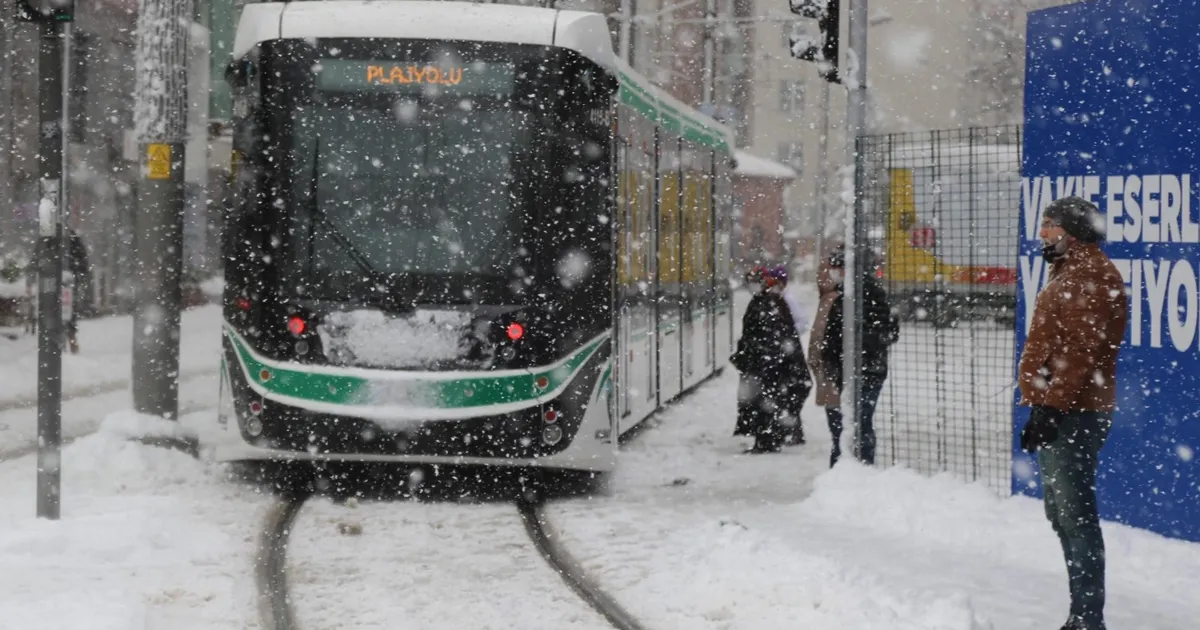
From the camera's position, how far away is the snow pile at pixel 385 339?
10.5 meters

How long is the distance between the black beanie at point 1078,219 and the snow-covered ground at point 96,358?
12049 millimetres

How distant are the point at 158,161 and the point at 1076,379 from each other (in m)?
7.75

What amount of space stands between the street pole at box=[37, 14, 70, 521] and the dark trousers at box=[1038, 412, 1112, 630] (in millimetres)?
4886

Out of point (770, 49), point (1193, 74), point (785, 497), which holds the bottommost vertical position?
point (785, 497)

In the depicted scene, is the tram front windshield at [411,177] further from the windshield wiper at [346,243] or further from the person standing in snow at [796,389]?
the person standing in snow at [796,389]

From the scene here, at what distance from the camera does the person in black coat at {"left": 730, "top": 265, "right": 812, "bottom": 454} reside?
14.9 meters

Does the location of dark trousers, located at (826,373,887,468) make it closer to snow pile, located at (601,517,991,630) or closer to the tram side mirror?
snow pile, located at (601,517,991,630)

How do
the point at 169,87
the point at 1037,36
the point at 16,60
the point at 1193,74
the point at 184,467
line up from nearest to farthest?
the point at 1193,74 → the point at 1037,36 → the point at 184,467 → the point at 169,87 → the point at 16,60

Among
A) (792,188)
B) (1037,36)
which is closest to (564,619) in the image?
(1037,36)

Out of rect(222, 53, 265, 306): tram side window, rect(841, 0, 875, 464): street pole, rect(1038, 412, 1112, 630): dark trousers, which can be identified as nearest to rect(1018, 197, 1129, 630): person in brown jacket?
rect(1038, 412, 1112, 630): dark trousers

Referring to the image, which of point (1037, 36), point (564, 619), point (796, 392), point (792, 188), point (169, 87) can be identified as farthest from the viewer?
point (792, 188)

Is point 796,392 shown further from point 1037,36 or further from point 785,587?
point 785,587

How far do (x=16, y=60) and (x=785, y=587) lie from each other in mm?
23586

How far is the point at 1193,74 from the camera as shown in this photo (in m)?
9.29
